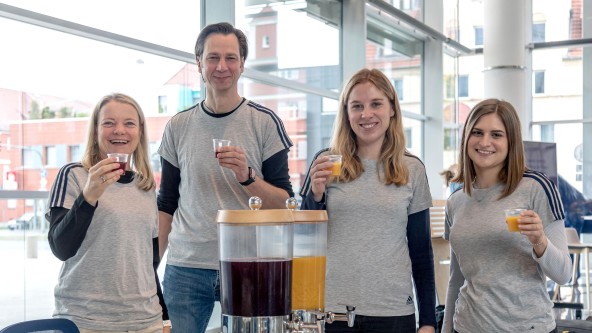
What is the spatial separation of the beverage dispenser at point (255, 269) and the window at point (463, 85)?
10.8 m

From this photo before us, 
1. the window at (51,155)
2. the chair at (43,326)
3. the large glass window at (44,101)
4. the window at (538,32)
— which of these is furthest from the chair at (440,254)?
the window at (538,32)

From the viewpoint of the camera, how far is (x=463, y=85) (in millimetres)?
12148

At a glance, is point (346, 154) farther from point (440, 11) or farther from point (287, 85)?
point (440, 11)

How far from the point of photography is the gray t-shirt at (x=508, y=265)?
2547 mm

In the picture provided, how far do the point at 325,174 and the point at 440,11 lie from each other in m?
9.01

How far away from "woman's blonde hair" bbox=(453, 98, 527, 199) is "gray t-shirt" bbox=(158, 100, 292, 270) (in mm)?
629

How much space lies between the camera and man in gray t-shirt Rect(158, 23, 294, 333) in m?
2.71

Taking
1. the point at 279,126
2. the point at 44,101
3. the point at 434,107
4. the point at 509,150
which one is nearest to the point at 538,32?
the point at 434,107

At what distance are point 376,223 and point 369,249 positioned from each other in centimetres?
8

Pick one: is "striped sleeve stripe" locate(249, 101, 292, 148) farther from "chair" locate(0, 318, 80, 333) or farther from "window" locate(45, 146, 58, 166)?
"window" locate(45, 146, 58, 166)

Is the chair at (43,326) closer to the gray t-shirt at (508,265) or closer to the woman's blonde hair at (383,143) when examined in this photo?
the woman's blonde hair at (383,143)

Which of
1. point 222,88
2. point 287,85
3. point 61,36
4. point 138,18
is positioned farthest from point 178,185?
point 287,85

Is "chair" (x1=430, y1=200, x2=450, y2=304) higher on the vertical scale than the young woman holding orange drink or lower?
lower

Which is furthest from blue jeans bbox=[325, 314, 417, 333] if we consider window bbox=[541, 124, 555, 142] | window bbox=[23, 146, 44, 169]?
window bbox=[541, 124, 555, 142]
